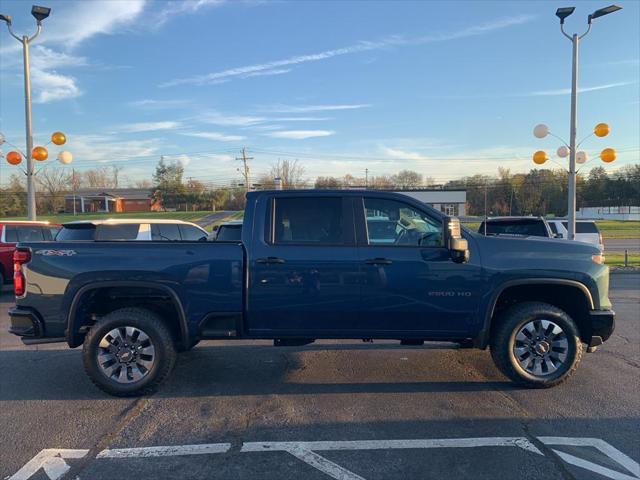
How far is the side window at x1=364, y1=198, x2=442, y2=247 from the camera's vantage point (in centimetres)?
466

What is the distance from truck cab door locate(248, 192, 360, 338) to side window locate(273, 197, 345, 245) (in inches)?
0.4

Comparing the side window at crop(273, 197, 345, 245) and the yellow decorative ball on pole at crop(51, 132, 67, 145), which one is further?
the yellow decorative ball on pole at crop(51, 132, 67, 145)

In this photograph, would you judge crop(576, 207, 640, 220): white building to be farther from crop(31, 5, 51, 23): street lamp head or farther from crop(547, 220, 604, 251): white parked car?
crop(31, 5, 51, 23): street lamp head

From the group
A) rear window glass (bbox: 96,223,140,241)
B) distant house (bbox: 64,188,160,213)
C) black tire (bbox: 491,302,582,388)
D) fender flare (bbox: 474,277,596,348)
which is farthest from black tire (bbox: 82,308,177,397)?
distant house (bbox: 64,188,160,213)

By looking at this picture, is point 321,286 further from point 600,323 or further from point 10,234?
point 10,234

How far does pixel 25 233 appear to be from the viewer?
474 inches

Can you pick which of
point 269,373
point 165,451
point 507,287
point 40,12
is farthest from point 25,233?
point 507,287

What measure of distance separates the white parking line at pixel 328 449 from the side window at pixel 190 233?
7.97m

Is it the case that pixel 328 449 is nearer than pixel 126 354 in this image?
Yes

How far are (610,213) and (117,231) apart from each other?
274ft

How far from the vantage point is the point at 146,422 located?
4.07 meters

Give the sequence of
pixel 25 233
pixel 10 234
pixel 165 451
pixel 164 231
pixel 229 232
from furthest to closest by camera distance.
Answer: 1. pixel 25 233
2. pixel 10 234
3. pixel 164 231
4. pixel 229 232
5. pixel 165 451

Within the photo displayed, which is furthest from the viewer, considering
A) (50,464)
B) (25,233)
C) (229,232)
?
(25,233)

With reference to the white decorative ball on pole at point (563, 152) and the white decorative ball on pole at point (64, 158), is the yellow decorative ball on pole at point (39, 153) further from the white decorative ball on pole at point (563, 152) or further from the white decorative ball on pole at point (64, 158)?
the white decorative ball on pole at point (563, 152)
